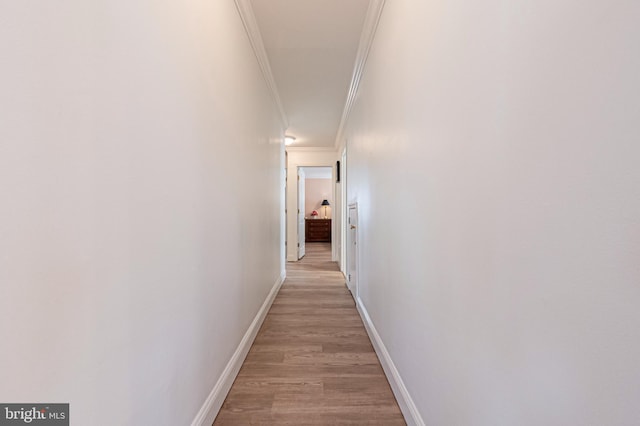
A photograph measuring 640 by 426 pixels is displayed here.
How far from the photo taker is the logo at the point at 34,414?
1.68 feet

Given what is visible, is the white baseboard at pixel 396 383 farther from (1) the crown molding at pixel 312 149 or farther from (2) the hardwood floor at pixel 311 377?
(1) the crown molding at pixel 312 149

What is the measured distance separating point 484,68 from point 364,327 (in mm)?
2281

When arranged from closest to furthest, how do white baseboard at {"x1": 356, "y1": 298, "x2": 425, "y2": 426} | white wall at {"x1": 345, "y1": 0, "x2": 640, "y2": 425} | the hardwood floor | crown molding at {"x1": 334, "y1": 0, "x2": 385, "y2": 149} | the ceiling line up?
white wall at {"x1": 345, "y1": 0, "x2": 640, "y2": 425}
white baseboard at {"x1": 356, "y1": 298, "x2": 425, "y2": 426}
the hardwood floor
crown molding at {"x1": 334, "y1": 0, "x2": 385, "y2": 149}
the ceiling

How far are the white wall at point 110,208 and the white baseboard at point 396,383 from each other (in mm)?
953

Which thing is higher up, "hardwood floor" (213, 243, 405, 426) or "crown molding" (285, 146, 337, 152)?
"crown molding" (285, 146, 337, 152)

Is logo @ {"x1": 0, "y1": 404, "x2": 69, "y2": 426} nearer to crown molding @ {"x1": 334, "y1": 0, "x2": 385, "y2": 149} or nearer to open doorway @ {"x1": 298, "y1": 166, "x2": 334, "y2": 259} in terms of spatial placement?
crown molding @ {"x1": 334, "y1": 0, "x2": 385, "y2": 149}

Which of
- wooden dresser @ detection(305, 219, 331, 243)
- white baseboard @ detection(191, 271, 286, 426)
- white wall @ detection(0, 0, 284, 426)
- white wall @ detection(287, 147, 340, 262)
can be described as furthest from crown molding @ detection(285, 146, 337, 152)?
white wall @ detection(0, 0, 284, 426)

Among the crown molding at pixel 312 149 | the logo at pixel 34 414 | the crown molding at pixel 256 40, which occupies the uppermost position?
the crown molding at pixel 256 40

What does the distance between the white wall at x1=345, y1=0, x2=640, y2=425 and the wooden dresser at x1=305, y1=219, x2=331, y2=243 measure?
850 cm

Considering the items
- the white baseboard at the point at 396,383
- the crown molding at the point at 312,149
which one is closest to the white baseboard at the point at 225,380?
the white baseboard at the point at 396,383

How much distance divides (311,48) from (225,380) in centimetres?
257

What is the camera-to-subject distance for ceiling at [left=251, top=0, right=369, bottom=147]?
198 centimetres

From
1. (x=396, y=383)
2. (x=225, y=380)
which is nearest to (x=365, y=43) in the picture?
(x=396, y=383)

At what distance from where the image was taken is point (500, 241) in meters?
0.68
